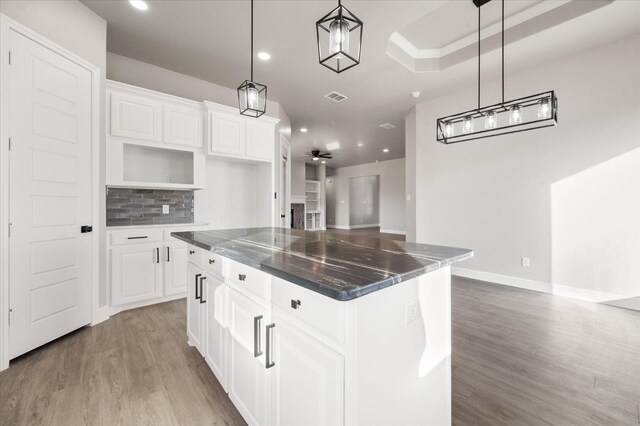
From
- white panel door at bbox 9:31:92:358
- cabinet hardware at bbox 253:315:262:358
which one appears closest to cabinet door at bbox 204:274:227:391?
cabinet hardware at bbox 253:315:262:358

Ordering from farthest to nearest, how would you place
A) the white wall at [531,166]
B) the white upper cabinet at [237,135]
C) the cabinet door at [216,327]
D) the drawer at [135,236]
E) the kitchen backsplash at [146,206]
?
the white upper cabinet at [237,135], the kitchen backsplash at [146,206], the white wall at [531,166], the drawer at [135,236], the cabinet door at [216,327]

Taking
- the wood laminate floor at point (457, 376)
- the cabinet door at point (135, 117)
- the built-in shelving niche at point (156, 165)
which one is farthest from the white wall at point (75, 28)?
the wood laminate floor at point (457, 376)

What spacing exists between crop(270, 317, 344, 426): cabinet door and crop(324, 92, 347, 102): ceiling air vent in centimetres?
417

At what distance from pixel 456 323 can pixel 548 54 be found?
3452 millimetres

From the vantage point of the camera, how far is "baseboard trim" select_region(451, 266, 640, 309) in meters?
3.22

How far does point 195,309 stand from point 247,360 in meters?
0.93

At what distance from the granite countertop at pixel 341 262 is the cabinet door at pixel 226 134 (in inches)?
90.3

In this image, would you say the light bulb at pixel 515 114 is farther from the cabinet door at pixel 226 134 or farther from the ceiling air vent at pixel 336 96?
the cabinet door at pixel 226 134

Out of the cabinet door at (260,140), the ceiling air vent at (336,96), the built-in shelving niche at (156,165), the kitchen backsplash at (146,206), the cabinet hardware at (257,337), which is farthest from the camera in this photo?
the ceiling air vent at (336,96)

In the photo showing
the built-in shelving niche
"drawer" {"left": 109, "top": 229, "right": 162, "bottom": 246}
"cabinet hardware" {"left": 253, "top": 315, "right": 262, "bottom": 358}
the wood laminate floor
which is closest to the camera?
"cabinet hardware" {"left": 253, "top": 315, "right": 262, "bottom": 358}

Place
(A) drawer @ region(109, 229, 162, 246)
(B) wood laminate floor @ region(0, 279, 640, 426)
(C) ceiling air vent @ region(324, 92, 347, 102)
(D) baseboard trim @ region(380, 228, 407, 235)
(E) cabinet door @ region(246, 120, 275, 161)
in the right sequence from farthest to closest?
1. (D) baseboard trim @ region(380, 228, 407, 235)
2. (C) ceiling air vent @ region(324, 92, 347, 102)
3. (E) cabinet door @ region(246, 120, 275, 161)
4. (A) drawer @ region(109, 229, 162, 246)
5. (B) wood laminate floor @ region(0, 279, 640, 426)

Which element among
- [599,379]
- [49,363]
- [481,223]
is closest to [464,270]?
[481,223]

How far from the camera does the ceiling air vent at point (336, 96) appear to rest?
180 inches

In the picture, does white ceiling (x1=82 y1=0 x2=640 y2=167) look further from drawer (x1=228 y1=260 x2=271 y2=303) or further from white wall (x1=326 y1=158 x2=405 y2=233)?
white wall (x1=326 y1=158 x2=405 y2=233)
